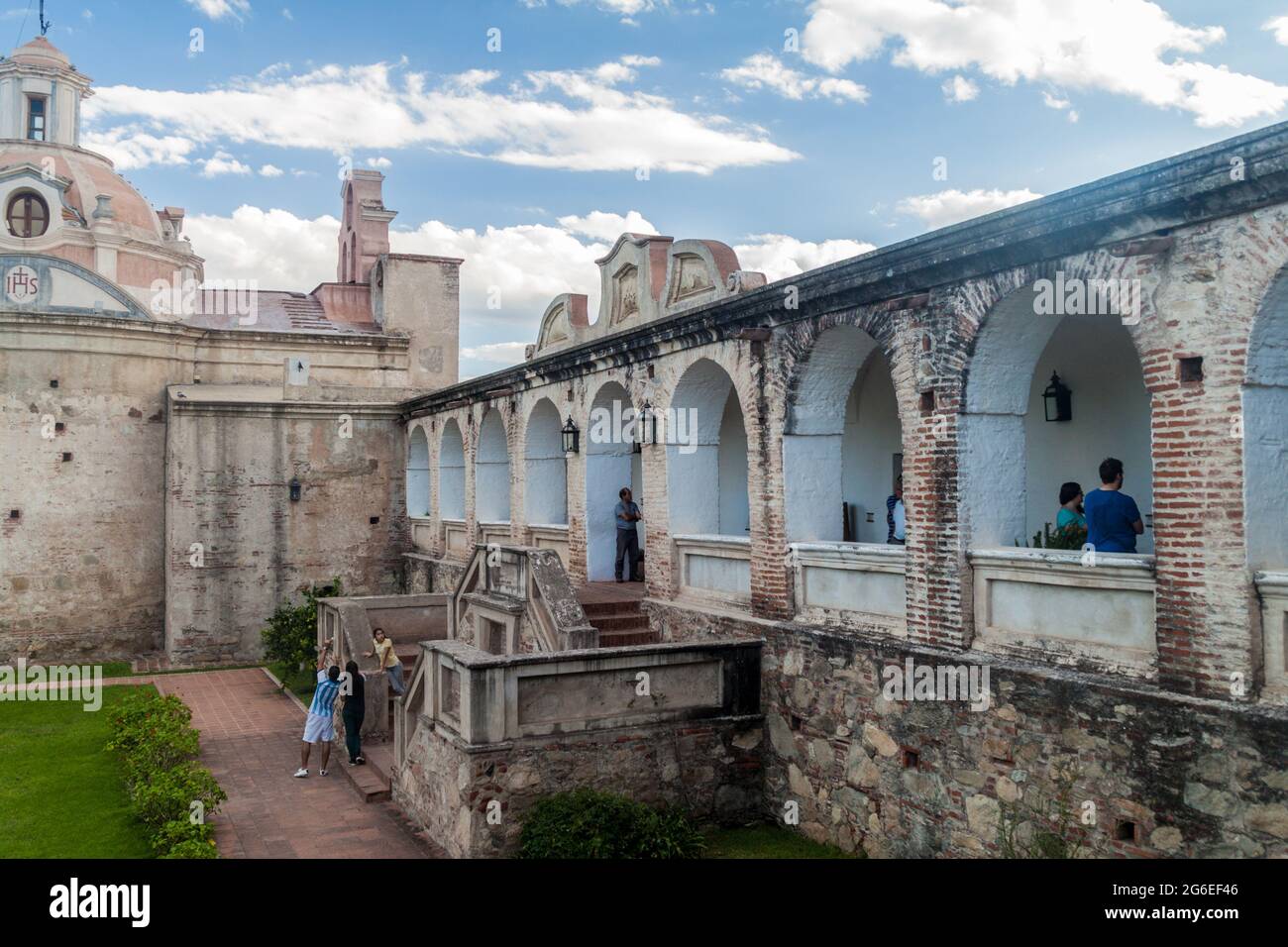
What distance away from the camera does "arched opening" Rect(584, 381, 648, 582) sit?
16.2 metres

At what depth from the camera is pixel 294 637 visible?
20641 mm

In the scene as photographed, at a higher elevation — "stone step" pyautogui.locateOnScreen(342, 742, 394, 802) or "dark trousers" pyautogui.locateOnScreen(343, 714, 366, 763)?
"dark trousers" pyautogui.locateOnScreen(343, 714, 366, 763)

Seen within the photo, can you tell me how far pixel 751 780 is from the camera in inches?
457

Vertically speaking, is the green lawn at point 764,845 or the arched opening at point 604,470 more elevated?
the arched opening at point 604,470

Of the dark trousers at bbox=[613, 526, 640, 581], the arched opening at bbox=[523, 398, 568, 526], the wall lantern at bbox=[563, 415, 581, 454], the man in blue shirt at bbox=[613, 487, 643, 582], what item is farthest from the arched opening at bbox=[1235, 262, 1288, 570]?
the arched opening at bbox=[523, 398, 568, 526]

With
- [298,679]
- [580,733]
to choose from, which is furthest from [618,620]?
[298,679]

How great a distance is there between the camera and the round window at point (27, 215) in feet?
88.0

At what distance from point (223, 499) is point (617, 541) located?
11379 mm

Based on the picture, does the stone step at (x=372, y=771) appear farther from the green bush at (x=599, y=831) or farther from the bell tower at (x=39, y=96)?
the bell tower at (x=39, y=96)

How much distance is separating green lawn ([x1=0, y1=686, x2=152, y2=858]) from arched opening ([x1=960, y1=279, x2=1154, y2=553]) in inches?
352

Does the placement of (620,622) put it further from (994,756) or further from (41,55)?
(41,55)

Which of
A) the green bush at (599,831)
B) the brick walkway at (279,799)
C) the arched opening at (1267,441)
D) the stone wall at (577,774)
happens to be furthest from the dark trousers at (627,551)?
the arched opening at (1267,441)

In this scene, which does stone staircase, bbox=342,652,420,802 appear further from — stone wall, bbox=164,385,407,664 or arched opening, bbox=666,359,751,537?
stone wall, bbox=164,385,407,664

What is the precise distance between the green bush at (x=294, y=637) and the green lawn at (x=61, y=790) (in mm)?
3428
